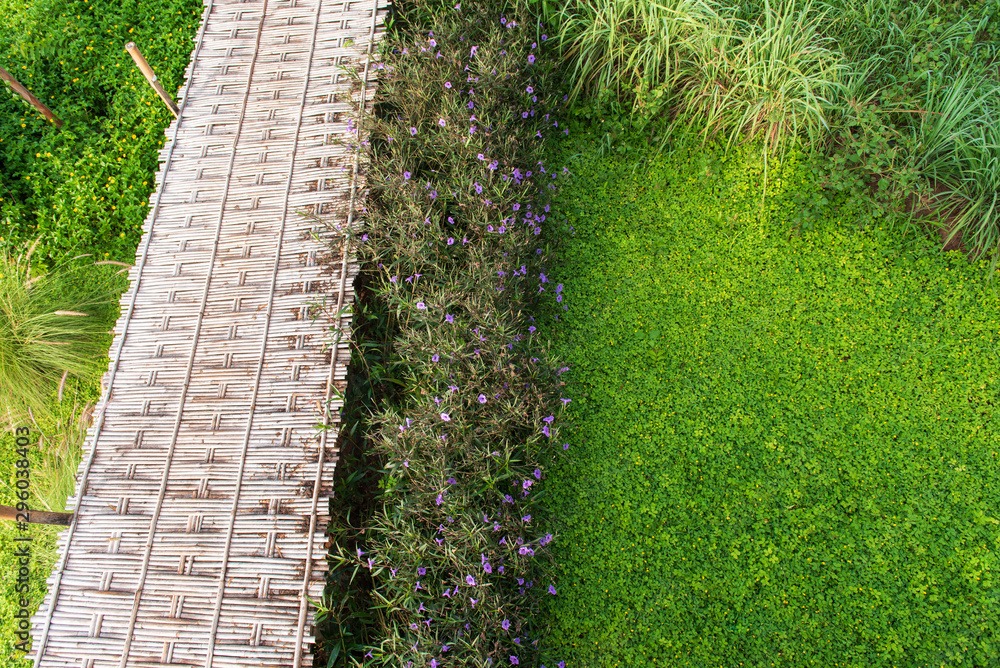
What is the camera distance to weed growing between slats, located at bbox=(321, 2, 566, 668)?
2941mm

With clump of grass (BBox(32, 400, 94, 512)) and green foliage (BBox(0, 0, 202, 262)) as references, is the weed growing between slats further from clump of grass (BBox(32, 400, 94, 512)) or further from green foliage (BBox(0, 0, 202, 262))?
green foliage (BBox(0, 0, 202, 262))

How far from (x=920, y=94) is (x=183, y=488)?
17.4 ft

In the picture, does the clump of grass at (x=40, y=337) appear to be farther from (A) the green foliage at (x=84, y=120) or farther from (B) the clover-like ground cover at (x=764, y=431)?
(B) the clover-like ground cover at (x=764, y=431)

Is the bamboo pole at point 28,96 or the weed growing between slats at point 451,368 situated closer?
the weed growing between slats at point 451,368

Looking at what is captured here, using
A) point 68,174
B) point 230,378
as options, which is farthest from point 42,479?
point 68,174

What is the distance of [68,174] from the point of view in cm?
482

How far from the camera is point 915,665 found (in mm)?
3158

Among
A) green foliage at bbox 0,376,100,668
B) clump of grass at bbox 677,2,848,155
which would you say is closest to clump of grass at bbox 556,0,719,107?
clump of grass at bbox 677,2,848,155

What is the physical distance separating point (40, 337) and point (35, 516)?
5.61 feet

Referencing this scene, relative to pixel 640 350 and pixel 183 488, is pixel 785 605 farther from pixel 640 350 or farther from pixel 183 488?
pixel 183 488

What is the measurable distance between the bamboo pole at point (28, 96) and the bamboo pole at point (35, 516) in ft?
11.1

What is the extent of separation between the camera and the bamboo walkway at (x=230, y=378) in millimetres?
2795

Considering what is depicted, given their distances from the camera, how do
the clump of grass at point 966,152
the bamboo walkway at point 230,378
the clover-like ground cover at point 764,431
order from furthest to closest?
1. the clump of grass at point 966,152
2. the clover-like ground cover at point 764,431
3. the bamboo walkway at point 230,378

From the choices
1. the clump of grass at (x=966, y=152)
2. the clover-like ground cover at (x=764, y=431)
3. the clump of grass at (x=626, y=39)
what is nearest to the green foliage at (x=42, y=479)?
the clover-like ground cover at (x=764, y=431)
